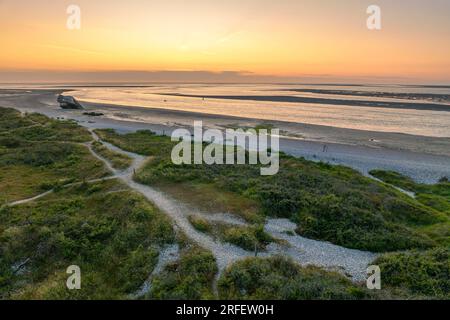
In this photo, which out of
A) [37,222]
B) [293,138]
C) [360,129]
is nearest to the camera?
[37,222]

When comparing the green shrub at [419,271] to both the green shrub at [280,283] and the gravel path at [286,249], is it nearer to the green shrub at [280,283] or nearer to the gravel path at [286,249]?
the gravel path at [286,249]

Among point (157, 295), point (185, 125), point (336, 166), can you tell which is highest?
point (185, 125)

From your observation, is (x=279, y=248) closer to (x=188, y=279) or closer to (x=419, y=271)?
(x=188, y=279)

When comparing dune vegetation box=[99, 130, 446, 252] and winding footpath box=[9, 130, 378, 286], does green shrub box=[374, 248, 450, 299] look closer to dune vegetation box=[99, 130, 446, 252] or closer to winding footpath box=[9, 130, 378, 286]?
winding footpath box=[9, 130, 378, 286]

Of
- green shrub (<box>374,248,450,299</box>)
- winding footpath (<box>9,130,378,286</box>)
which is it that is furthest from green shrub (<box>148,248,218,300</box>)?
green shrub (<box>374,248,450,299</box>)

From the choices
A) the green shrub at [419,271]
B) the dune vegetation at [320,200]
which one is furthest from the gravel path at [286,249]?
the green shrub at [419,271]

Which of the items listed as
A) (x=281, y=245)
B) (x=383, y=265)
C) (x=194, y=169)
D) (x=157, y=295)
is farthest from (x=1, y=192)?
(x=383, y=265)

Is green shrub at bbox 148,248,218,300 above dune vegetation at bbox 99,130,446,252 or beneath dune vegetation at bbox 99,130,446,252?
beneath
